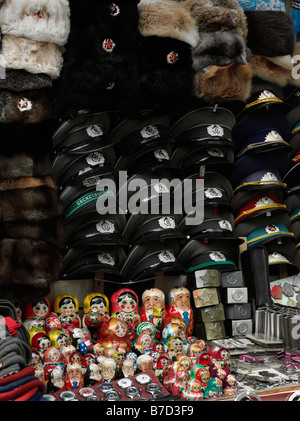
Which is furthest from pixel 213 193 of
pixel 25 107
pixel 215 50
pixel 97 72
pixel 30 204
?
pixel 25 107

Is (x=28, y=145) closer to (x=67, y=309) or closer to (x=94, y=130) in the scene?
(x=94, y=130)

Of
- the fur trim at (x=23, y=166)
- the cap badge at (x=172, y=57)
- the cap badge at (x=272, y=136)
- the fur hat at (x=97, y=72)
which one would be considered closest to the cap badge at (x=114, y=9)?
the fur hat at (x=97, y=72)

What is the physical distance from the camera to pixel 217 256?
3.27 meters

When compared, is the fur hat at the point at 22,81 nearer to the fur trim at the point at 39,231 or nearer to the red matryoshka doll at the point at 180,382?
the fur trim at the point at 39,231

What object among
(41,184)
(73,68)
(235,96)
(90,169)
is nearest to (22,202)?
(41,184)

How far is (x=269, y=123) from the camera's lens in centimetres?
360

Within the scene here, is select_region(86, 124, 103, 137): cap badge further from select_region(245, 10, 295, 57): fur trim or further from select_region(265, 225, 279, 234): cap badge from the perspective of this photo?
select_region(265, 225, 279, 234): cap badge

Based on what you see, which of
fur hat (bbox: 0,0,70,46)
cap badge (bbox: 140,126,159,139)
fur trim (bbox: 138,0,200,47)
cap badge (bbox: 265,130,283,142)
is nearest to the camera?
fur hat (bbox: 0,0,70,46)

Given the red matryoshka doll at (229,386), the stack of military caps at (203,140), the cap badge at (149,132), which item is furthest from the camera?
the stack of military caps at (203,140)

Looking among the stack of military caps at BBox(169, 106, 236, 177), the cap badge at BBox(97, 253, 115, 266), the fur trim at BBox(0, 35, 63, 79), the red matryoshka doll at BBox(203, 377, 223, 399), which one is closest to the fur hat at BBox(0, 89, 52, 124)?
the fur trim at BBox(0, 35, 63, 79)

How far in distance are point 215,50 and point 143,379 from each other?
1986mm

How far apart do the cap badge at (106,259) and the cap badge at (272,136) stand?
138 centimetres

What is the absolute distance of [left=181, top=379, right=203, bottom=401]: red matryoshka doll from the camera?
2.23m

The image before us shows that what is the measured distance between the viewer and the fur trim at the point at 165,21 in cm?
300
